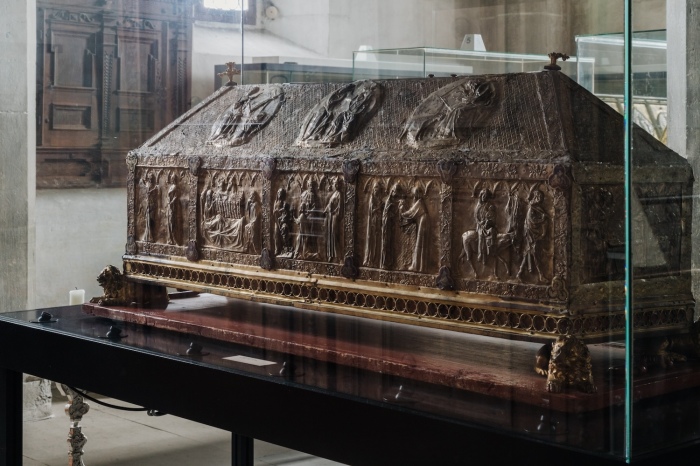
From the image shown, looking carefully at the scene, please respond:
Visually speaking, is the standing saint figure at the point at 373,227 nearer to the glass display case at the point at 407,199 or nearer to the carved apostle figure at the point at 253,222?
the glass display case at the point at 407,199

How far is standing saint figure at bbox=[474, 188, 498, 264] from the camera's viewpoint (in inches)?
126

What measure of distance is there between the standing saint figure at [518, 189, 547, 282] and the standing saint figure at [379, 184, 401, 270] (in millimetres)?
Result: 514

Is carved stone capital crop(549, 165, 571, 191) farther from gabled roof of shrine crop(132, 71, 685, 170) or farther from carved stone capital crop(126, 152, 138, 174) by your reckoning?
carved stone capital crop(126, 152, 138, 174)

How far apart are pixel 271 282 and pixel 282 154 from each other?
1.46ft

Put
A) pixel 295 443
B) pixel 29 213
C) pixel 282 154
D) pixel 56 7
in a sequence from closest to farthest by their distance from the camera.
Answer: pixel 295 443
pixel 282 154
pixel 56 7
pixel 29 213

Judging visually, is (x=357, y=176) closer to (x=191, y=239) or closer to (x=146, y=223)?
(x=191, y=239)

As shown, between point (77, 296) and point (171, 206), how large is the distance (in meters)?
0.85

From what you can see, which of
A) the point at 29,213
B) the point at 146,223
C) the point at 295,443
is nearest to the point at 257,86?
the point at 146,223

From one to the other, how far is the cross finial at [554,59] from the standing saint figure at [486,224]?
0.38 meters

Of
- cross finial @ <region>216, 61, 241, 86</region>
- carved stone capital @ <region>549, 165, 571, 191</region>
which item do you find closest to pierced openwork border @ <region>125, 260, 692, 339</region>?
carved stone capital @ <region>549, 165, 571, 191</region>

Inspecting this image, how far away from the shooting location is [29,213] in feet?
19.8

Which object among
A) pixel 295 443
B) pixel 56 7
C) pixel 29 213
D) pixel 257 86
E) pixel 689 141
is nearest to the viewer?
pixel 689 141

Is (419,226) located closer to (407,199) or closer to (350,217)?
(407,199)

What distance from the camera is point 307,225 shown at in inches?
149
